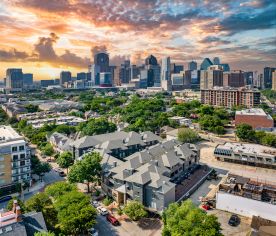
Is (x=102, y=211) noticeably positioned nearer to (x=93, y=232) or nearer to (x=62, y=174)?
(x=93, y=232)

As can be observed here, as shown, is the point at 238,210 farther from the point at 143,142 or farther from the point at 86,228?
the point at 143,142

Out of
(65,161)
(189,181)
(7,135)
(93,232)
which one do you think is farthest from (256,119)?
(7,135)

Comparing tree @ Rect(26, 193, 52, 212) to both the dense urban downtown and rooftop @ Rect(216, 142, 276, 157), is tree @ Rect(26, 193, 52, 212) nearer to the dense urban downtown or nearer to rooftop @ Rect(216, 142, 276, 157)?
the dense urban downtown

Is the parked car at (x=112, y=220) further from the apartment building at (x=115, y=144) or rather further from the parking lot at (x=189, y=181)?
the apartment building at (x=115, y=144)

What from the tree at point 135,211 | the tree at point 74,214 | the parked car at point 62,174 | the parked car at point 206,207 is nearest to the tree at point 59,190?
the tree at point 74,214

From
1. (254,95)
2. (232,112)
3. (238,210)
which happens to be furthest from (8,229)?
(254,95)

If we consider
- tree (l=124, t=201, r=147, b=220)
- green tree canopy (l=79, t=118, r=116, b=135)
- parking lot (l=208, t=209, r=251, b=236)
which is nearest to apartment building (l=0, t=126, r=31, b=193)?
tree (l=124, t=201, r=147, b=220)
